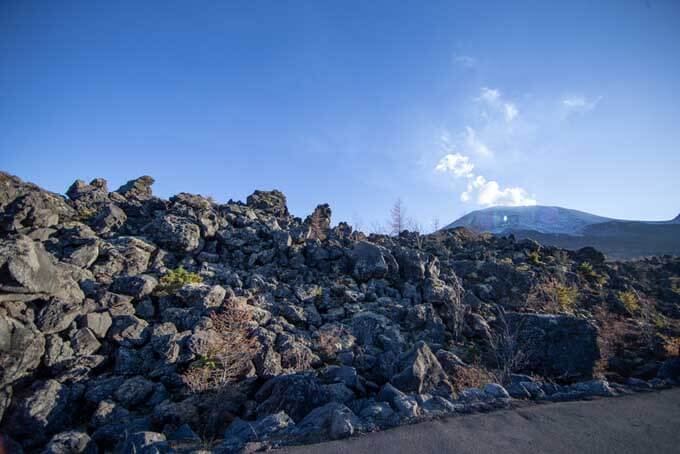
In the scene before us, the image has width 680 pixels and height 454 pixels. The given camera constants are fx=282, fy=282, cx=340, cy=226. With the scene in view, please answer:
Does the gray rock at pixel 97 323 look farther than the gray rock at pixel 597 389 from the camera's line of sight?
Yes

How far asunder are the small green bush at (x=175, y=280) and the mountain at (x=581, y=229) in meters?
39.4

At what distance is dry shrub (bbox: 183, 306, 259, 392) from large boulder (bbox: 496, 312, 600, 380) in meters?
8.07

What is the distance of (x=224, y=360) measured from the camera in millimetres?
6465

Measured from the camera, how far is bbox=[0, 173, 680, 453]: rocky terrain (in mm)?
5414

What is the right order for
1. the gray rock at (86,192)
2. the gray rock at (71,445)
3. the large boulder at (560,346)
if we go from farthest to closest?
the gray rock at (86,192)
the large boulder at (560,346)
the gray rock at (71,445)

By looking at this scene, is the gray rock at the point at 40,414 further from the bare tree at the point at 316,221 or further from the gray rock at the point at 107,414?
the bare tree at the point at 316,221

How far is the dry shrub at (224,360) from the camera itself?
6262mm

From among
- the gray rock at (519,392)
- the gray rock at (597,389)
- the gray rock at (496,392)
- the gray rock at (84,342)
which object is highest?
the gray rock at (84,342)

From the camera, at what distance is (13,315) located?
22.8ft

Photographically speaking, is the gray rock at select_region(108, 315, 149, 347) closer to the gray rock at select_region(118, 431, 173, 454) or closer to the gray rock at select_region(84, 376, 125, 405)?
the gray rock at select_region(84, 376, 125, 405)

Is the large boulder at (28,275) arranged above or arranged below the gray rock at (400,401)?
above

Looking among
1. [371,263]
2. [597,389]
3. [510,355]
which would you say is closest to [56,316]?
[371,263]

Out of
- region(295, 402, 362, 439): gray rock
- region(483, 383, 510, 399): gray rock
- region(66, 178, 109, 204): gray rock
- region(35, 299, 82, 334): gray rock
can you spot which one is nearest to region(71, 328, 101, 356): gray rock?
region(35, 299, 82, 334): gray rock

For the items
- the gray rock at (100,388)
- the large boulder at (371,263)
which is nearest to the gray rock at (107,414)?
the gray rock at (100,388)
